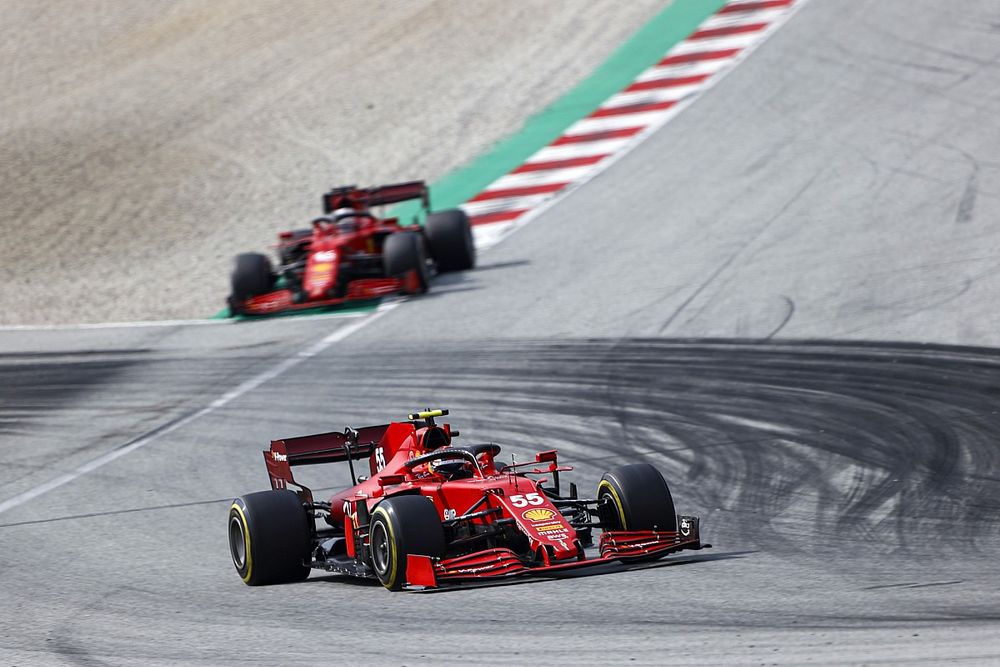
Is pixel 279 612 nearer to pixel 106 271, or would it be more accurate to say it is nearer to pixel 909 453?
pixel 909 453

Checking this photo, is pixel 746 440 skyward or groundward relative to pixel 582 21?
groundward

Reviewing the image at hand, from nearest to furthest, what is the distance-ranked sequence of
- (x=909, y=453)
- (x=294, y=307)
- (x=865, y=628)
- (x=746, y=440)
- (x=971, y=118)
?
(x=865, y=628)
(x=909, y=453)
(x=746, y=440)
(x=294, y=307)
(x=971, y=118)

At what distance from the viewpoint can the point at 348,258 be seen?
1970 cm

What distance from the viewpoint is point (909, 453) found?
11.4 m

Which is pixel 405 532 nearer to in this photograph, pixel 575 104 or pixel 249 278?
pixel 249 278

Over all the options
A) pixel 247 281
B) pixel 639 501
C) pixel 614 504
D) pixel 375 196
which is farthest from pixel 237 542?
pixel 375 196

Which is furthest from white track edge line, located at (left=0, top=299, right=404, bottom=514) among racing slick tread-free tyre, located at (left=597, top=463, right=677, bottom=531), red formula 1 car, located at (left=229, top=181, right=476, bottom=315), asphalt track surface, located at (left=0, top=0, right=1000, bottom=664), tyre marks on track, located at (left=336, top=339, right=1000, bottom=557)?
racing slick tread-free tyre, located at (left=597, top=463, right=677, bottom=531)

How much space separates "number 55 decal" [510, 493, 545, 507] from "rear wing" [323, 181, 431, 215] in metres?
11.6

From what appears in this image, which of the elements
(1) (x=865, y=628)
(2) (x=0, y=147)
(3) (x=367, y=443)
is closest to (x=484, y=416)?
(3) (x=367, y=443)

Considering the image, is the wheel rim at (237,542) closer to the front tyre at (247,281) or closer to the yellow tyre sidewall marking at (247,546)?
the yellow tyre sidewall marking at (247,546)

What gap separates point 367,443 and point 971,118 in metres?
15.5

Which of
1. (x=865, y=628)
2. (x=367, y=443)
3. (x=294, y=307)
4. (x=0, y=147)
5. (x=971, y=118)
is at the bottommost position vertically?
(x=865, y=628)

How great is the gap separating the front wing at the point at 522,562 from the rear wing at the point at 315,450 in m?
1.84

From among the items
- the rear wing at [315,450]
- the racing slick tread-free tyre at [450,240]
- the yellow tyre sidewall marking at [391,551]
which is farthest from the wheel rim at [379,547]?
the racing slick tread-free tyre at [450,240]
